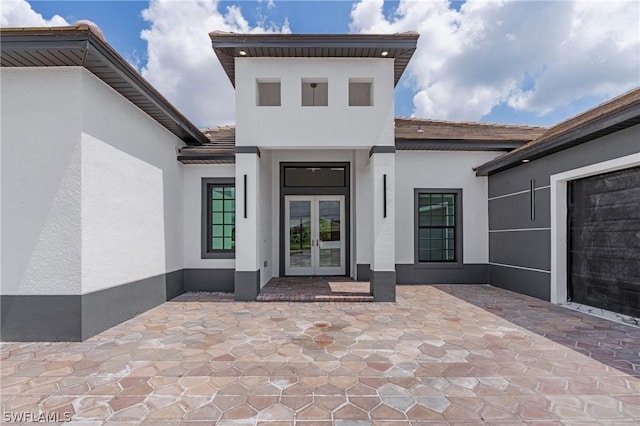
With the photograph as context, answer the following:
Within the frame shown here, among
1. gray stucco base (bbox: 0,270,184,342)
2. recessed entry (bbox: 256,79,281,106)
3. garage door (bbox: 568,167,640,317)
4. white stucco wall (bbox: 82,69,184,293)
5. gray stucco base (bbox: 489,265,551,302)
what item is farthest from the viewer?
recessed entry (bbox: 256,79,281,106)

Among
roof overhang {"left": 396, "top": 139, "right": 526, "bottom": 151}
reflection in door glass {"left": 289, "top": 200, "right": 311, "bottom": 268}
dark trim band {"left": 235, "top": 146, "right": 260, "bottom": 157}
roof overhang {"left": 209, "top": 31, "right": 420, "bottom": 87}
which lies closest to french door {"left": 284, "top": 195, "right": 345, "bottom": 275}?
reflection in door glass {"left": 289, "top": 200, "right": 311, "bottom": 268}

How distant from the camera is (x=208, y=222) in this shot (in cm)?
796

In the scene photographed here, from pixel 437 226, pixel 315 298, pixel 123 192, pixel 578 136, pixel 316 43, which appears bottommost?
pixel 315 298

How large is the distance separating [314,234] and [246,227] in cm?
322

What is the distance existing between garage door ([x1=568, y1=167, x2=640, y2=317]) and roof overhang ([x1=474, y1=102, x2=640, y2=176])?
797 millimetres

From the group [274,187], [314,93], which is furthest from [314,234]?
[314,93]

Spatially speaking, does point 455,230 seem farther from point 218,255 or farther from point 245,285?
point 218,255

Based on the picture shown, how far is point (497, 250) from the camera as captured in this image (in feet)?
28.0

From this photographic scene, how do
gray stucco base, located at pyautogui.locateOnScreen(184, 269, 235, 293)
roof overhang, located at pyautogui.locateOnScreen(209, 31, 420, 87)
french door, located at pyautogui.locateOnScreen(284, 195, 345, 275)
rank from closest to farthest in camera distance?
1. roof overhang, located at pyautogui.locateOnScreen(209, 31, 420, 87)
2. gray stucco base, located at pyautogui.locateOnScreen(184, 269, 235, 293)
3. french door, located at pyautogui.locateOnScreen(284, 195, 345, 275)

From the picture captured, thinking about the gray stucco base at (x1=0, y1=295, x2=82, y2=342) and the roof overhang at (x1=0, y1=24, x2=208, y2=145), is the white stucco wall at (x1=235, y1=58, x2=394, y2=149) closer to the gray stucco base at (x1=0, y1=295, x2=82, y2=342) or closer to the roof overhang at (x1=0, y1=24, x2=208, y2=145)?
the roof overhang at (x1=0, y1=24, x2=208, y2=145)

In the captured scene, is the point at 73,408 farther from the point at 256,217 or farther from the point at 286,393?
the point at 256,217

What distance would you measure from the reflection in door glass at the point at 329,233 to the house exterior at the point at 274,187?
45mm

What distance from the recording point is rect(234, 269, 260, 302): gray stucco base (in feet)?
21.8

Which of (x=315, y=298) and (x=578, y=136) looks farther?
(x=315, y=298)
